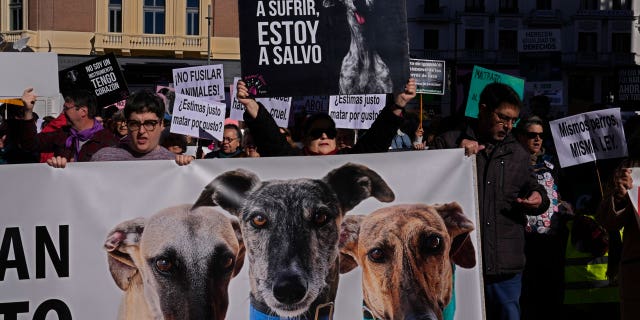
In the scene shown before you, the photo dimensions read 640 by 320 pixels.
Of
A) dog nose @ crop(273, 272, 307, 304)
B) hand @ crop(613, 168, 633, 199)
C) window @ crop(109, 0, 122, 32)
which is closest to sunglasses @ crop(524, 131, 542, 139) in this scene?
hand @ crop(613, 168, 633, 199)

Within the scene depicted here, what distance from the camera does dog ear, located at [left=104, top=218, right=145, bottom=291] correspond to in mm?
5430

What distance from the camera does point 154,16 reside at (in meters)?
43.3

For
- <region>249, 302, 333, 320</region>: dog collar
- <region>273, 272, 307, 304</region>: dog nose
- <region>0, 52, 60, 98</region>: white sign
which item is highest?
<region>0, 52, 60, 98</region>: white sign

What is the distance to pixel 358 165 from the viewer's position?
5.71m

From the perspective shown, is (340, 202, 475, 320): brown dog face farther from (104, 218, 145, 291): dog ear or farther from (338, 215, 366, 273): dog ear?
(104, 218, 145, 291): dog ear

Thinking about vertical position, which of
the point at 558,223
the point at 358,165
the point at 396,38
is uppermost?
the point at 396,38

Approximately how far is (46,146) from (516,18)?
61.6 meters

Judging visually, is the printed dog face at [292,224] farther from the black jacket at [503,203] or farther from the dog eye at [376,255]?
the black jacket at [503,203]

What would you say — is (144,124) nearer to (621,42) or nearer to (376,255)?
(376,255)

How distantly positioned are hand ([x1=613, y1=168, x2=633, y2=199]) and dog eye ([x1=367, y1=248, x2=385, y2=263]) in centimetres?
142

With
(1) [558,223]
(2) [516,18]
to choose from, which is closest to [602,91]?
(2) [516,18]

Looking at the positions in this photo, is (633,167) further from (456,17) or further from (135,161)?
(456,17)

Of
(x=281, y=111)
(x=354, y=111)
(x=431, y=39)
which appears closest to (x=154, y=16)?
(x=431, y=39)

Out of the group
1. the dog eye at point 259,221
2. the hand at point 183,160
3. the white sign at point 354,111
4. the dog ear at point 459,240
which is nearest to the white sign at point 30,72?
the hand at point 183,160
